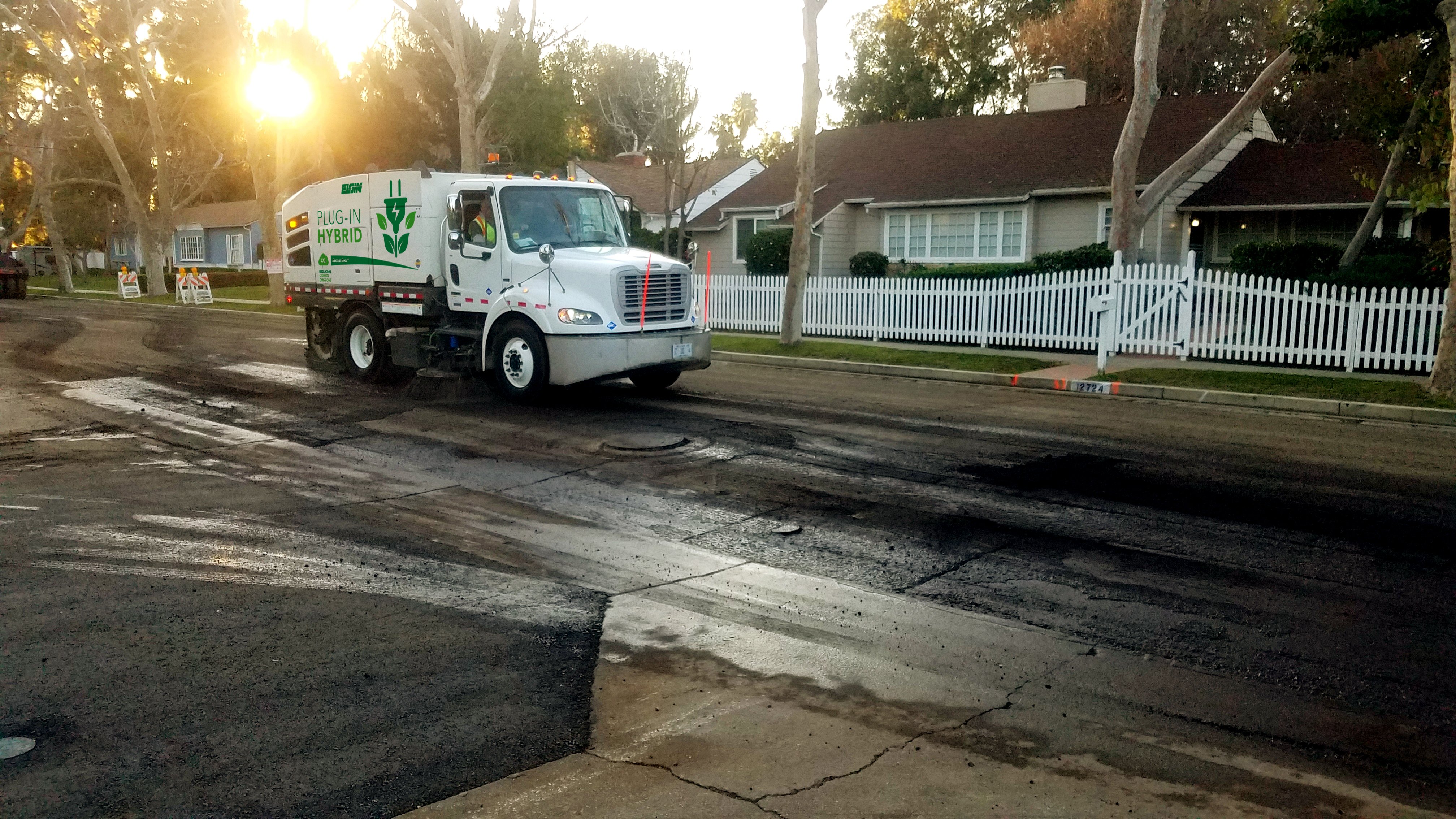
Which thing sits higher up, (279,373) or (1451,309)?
(1451,309)

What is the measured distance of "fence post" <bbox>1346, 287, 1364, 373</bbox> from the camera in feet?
53.0

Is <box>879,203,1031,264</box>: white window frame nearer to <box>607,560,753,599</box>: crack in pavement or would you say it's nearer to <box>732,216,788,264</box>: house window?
<box>732,216,788,264</box>: house window

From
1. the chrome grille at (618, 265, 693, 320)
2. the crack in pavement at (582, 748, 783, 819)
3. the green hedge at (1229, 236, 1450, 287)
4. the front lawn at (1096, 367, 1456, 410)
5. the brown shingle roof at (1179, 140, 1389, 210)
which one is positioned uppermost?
the brown shingle roof at (1179, 140, 1389, 210)

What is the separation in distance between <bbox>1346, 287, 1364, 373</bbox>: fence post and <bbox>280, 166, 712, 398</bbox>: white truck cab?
953 centimetres

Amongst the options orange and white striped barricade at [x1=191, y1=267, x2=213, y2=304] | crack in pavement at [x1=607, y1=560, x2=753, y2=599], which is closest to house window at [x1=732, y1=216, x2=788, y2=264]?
orange and white striped barricade at [x1=191, y1=267, x2=213, y2=304]

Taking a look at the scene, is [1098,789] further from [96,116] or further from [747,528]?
[96,116]

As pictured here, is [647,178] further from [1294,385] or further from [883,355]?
[1294,385]

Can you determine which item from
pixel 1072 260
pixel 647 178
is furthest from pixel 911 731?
pixel 647 178

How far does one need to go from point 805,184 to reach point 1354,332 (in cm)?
902

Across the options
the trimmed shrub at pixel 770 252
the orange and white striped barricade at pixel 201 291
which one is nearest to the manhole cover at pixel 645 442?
the trimmed shrub at pixel 770 252

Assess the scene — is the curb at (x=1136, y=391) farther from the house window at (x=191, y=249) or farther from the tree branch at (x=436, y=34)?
the house window at (x=191, y=249)

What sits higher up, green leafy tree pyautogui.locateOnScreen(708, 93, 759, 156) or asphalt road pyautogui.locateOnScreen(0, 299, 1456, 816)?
green leafy tree pyautogui.locateOnScreen(708, 93, 759, 156)

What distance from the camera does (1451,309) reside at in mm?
13547

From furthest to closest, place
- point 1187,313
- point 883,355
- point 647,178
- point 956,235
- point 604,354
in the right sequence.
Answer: point 647,178, point 956,235, point 883,355, point 1187,313, point 604,354
